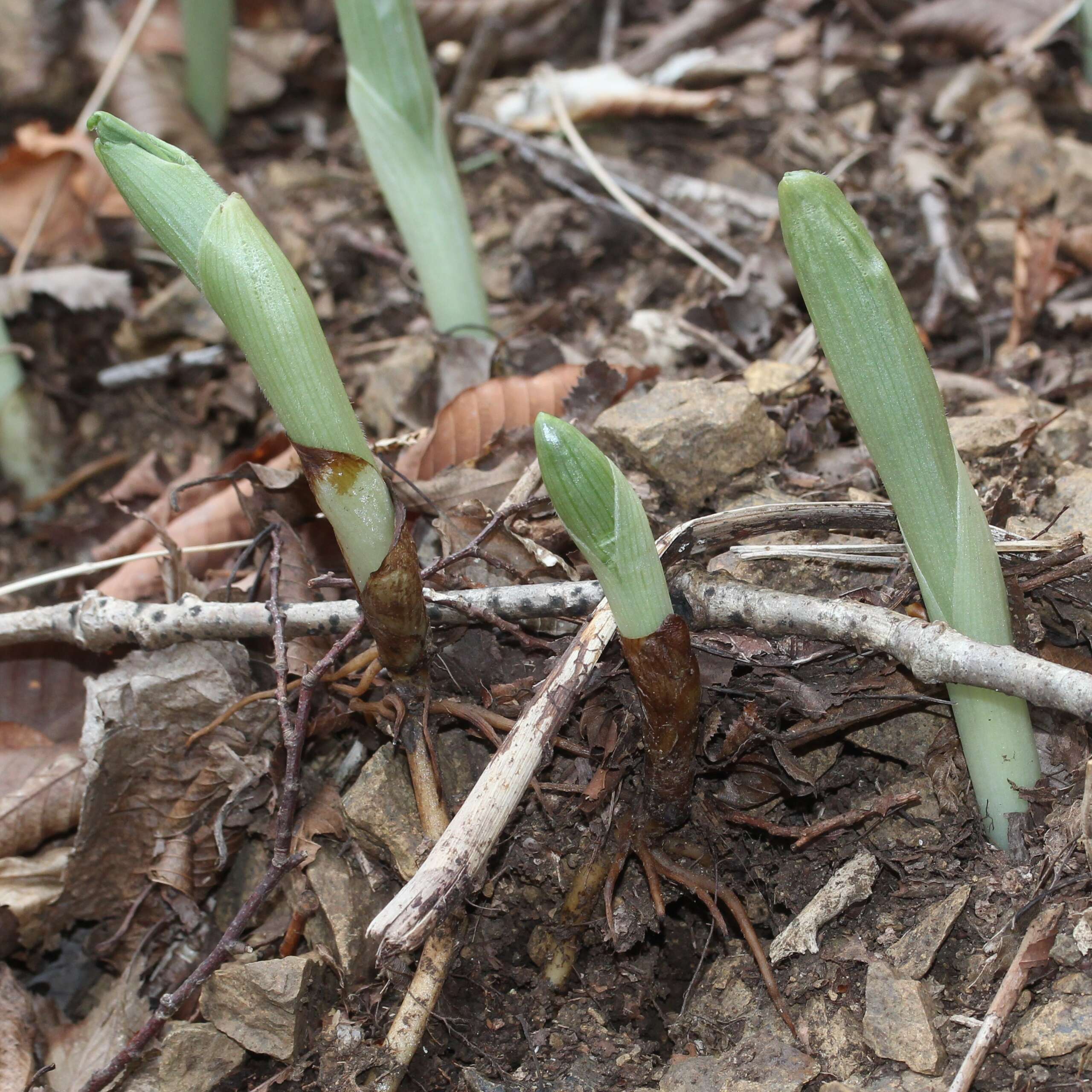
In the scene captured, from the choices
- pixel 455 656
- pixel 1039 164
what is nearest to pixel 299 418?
pixel 455 656

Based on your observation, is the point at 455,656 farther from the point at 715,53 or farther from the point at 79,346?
the point at 715,53

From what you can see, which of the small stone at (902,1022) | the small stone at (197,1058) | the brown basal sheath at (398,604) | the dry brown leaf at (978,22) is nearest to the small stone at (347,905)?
the small stone at (197,1058)

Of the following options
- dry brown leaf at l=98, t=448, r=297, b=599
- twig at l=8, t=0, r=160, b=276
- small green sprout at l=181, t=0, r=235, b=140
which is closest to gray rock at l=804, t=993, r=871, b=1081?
→ dry brown leaf at l=98, t=448, r=297, b=599

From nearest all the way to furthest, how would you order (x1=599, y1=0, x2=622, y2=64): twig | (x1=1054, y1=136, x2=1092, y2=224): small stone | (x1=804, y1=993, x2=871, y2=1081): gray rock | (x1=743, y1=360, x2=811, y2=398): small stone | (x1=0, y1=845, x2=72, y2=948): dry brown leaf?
(x1=804, y1=993, x2=871, y2=1081): gray rock < (x1=0, y1=845, x2=72, y2=948): dry brown leaf < (x1=743, y1=360, x2=811, y2=398): small stone < (x1=1054, y1=136, x2=1092, y2=224): small stone < (x1=599, y1=0, x2=622, y2=64): twig

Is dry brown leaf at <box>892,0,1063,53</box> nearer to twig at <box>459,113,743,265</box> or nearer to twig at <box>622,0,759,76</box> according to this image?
twig at <box>622,0,759,76</box>

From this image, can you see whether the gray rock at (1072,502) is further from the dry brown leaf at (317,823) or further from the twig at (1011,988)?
the dry brown leaf at (317,823)

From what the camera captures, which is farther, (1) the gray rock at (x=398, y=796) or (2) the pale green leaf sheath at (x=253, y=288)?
(1) the gray rock at (x=398, y=796)
